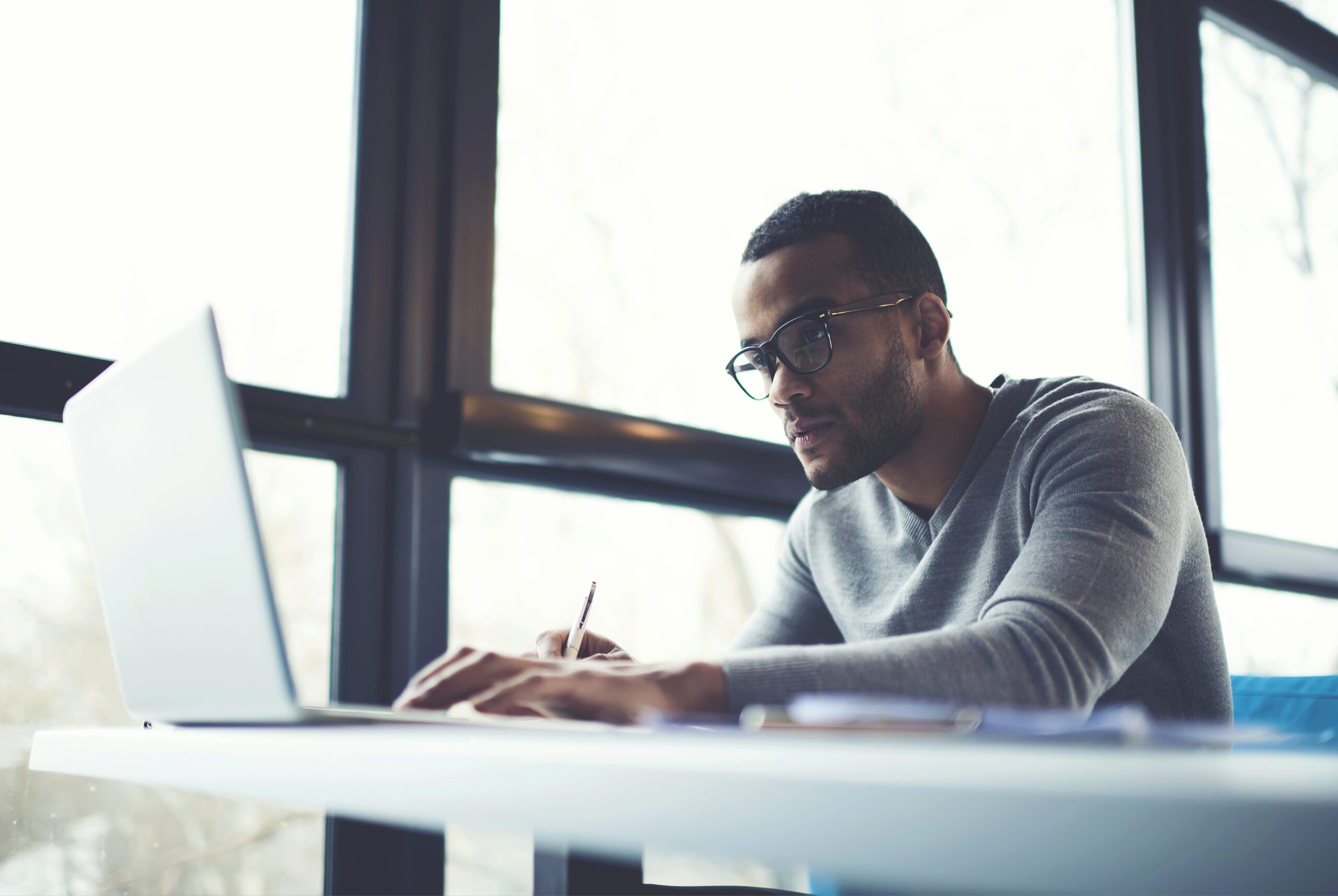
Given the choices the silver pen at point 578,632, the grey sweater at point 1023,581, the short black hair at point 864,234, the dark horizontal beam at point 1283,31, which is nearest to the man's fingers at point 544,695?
the grey sweater at point 1023,581

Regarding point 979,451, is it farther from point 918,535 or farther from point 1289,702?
point 1289,702

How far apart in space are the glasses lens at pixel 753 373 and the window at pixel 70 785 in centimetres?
65

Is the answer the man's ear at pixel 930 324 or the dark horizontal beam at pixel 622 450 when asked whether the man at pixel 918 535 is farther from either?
the dark horizontal beam at pixel 622 450

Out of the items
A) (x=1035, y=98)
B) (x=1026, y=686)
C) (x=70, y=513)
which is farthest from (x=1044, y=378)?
(x=1035, y=98)

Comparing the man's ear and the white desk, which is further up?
the man's ear

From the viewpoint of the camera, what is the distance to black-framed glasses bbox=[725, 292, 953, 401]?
1354 mm

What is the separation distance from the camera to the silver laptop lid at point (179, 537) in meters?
0.59

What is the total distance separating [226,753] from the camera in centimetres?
61

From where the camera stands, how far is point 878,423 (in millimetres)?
1412

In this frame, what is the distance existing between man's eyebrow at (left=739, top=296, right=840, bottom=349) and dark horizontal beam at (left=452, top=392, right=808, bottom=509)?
1.68 ft

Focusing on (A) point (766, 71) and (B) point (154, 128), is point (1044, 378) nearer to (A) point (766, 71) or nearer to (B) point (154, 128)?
(A) point (766, 71)

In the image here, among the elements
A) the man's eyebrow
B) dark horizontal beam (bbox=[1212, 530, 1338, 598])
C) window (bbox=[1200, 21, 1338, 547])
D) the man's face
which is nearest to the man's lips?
the man's face

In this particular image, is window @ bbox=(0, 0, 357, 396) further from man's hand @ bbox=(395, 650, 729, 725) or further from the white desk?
the white desk

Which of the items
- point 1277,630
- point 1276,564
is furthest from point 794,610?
point 1277,630
